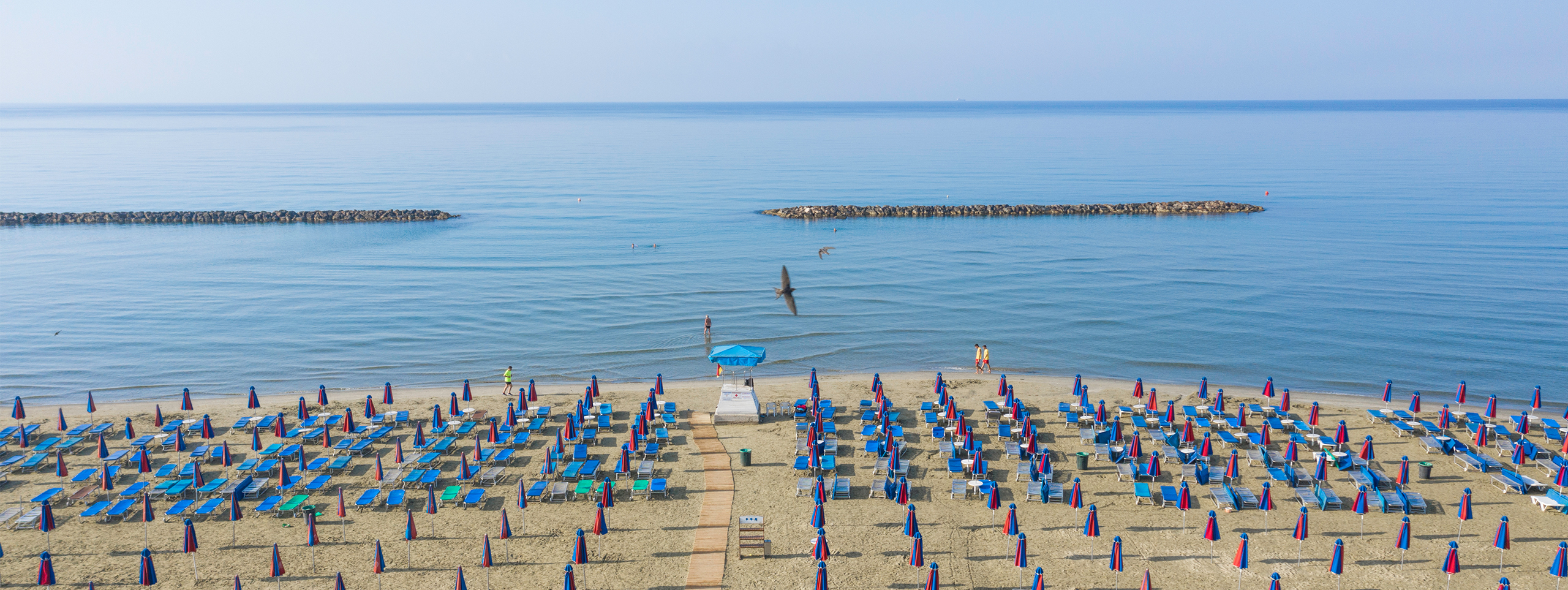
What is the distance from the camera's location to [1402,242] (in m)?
61.7

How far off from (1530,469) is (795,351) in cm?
2366

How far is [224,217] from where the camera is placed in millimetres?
77938

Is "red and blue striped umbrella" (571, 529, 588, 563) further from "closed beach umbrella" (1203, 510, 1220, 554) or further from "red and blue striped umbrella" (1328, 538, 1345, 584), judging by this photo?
"red and blue striped umbrella" (1328, 538, 1345, 584)

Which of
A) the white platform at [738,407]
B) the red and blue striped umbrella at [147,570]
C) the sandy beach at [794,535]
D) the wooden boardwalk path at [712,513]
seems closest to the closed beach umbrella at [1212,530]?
the sandy beach at [794,535]

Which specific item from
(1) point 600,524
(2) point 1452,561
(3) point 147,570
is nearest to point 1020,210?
(2) point 1452,561

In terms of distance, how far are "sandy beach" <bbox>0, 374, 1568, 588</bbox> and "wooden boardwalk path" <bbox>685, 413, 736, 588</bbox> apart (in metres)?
0.19

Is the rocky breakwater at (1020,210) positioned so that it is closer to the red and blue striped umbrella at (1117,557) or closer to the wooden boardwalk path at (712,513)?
the wooden boardwalk path at (712,513)

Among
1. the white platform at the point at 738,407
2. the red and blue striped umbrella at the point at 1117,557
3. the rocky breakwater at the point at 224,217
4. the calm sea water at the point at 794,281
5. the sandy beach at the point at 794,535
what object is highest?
the rocky breakwater at the point at 224,217

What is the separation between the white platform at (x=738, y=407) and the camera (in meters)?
26.5

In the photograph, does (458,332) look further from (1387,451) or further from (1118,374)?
(1387,451)

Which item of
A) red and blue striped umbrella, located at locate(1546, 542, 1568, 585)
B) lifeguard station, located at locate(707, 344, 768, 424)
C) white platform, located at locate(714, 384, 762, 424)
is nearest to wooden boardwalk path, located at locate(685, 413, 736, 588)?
white platform, located at locate(714, 384, 762, 424)

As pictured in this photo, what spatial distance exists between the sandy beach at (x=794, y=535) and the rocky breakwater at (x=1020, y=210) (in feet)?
182

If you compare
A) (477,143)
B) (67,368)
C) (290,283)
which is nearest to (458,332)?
(67,368)

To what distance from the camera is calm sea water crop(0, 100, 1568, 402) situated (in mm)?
36000
